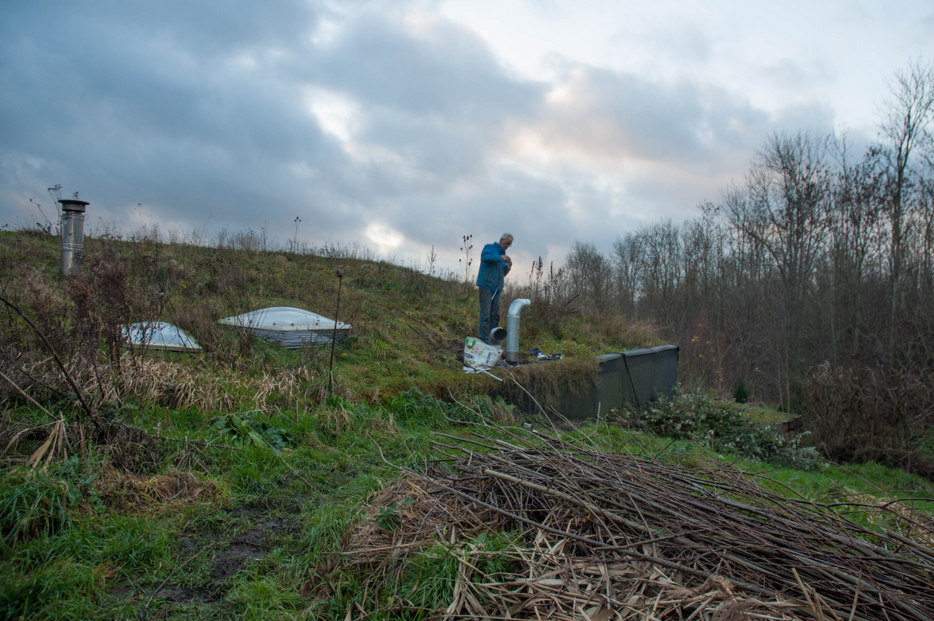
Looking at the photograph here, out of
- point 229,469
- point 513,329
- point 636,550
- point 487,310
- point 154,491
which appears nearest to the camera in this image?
point 636,550

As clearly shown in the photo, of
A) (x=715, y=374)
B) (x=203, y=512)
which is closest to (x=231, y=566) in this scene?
(x=203, y=512)

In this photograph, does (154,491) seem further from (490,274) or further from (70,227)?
(70,227)

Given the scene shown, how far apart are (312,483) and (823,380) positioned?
12.5 meters

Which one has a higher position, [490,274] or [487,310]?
[490,274]

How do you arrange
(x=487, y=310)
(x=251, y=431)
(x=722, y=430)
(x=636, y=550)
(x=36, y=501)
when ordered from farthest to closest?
(x=487, y=310) < (x=722, y=430) < (x=251, y=431) < (x=36, y=501) < (x=636, y=550)

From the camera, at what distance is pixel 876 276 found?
63.1 ft

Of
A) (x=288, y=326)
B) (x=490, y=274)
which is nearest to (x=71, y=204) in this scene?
(x=288, y=326)

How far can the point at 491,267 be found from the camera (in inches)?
380

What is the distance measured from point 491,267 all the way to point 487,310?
2.65 ft

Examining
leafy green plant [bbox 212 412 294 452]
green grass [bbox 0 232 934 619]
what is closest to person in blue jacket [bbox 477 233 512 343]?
green grass [bbox 0 232 934 619]

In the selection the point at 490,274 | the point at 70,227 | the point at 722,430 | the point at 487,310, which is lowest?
the point at 722,430

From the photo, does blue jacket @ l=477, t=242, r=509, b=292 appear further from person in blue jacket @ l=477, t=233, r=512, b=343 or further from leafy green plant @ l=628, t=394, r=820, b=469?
leafy green plant @ l=628, t=394, r=820, b=469

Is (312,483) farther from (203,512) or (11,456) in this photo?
(11,456)

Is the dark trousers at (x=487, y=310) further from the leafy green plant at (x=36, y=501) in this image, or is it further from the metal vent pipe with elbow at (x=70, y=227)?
the leafy green plant at (x=36, y=501)
